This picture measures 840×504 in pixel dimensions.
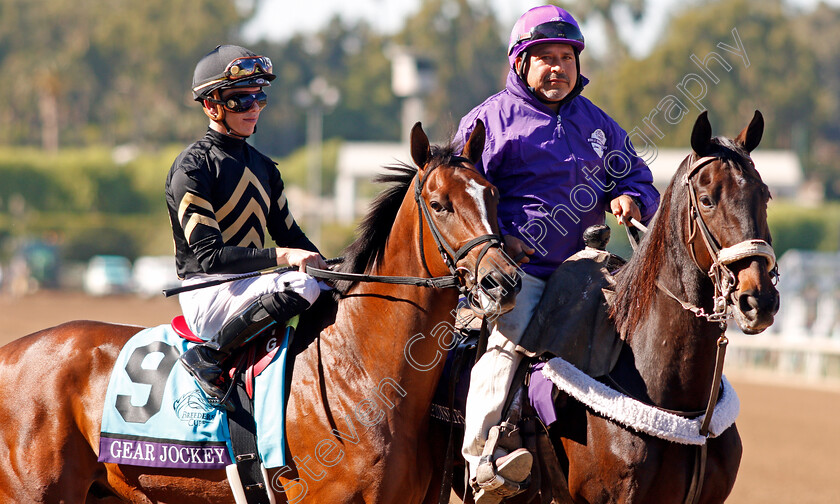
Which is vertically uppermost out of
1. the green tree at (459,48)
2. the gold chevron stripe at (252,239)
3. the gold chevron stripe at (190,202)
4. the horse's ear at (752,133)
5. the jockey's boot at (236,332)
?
the green tree at (459,48)

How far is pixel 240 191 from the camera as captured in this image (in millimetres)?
4938

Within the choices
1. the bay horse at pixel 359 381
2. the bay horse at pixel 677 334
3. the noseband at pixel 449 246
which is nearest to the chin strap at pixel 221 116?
the bay horse at pixel 359 381

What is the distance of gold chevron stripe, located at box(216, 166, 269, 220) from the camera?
193 inches

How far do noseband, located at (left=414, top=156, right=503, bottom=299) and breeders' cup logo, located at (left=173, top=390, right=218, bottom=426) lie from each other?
1.28 metres

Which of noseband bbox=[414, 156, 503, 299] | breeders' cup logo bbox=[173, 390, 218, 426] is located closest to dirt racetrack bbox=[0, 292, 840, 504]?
breeders' cup logo bbox=[173, 390, 218, 426]

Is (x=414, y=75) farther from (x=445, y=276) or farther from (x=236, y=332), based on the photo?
(x=445, y=276)

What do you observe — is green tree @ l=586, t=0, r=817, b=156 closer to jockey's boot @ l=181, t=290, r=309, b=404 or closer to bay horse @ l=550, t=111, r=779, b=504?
bay horse @ l=550, t=111, r=779, b=504

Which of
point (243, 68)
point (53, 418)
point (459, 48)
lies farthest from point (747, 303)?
point (459, 48)

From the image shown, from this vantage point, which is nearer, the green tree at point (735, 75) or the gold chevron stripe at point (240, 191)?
the gold chevron stripe at point (240, 191)

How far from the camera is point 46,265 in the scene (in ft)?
132

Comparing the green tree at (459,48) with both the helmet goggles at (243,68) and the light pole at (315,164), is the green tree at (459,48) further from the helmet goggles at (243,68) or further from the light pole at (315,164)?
the helmet goggles at (243,68)

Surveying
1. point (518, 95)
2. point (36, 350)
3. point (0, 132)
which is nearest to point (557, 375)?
point (518, 95)

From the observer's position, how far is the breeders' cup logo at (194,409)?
4.75 m

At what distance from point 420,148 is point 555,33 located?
1087 millimetres
